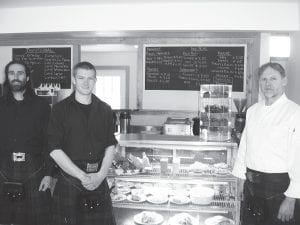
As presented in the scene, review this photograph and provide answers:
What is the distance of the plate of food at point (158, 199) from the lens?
3666 millimetres

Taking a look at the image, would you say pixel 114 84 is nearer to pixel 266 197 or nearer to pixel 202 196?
pixel 202 196

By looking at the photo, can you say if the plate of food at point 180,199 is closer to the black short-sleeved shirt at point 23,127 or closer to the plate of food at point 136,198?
the plate of food at point 136,198

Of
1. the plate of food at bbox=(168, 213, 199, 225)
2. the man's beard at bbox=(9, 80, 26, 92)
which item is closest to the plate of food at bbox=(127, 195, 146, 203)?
the plate of food at bbox=(168, 213, 199, 225)

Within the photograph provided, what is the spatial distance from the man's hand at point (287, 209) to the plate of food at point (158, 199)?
1259 millimetres

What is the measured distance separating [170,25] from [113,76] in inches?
209

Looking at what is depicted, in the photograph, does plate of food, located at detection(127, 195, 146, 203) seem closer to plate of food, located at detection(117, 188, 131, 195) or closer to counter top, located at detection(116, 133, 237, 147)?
plate of food, located at detection(117, 188, 131, 195)

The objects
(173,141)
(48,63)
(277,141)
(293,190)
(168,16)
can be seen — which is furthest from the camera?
(48,63)

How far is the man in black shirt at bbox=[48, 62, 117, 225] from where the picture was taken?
2.84 metres

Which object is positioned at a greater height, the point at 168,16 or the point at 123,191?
the point at 168,16

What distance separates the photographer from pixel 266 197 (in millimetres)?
2916

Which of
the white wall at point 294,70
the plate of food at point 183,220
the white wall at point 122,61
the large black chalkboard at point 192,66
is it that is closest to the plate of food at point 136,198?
the plate of food at point 183,220

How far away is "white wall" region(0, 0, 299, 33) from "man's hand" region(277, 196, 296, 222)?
276cm

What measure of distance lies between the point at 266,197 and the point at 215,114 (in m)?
1.13

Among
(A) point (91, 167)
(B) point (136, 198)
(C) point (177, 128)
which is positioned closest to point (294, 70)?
(C) point (177, 128)
